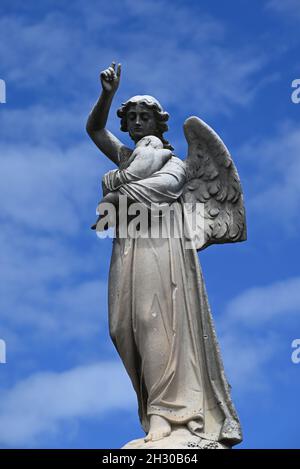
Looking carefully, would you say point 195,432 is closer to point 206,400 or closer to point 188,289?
point 206,400

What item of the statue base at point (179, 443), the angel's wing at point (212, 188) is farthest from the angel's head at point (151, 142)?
the statue base at point (179, 443)

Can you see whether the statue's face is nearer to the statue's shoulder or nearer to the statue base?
the statue's shoulder

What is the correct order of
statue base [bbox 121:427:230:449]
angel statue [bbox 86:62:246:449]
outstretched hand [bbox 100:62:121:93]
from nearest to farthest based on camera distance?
statue base [bbox 121:427:230:449] < angel statue [bbox 86:62:246:449] < outstretched hand [bbox 100:62:121:93]

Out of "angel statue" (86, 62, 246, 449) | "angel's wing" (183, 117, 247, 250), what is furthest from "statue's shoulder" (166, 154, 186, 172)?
"angel's wing" (183, 117, 247, 250)

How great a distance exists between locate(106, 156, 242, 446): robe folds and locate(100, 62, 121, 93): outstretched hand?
3.29 ft

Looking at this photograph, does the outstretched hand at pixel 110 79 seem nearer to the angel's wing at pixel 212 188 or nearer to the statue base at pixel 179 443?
the angel's wing at pixel 212 188

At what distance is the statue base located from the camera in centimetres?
1345

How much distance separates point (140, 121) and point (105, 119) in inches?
15.8

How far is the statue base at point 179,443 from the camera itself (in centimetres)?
1345

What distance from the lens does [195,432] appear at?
1374 centimetres

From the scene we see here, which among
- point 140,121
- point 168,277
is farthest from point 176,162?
point 168,277

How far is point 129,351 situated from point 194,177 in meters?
2.20

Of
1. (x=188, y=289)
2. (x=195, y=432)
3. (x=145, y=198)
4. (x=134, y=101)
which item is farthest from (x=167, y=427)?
(x=134, y=101)

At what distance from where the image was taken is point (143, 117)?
15180 mm
